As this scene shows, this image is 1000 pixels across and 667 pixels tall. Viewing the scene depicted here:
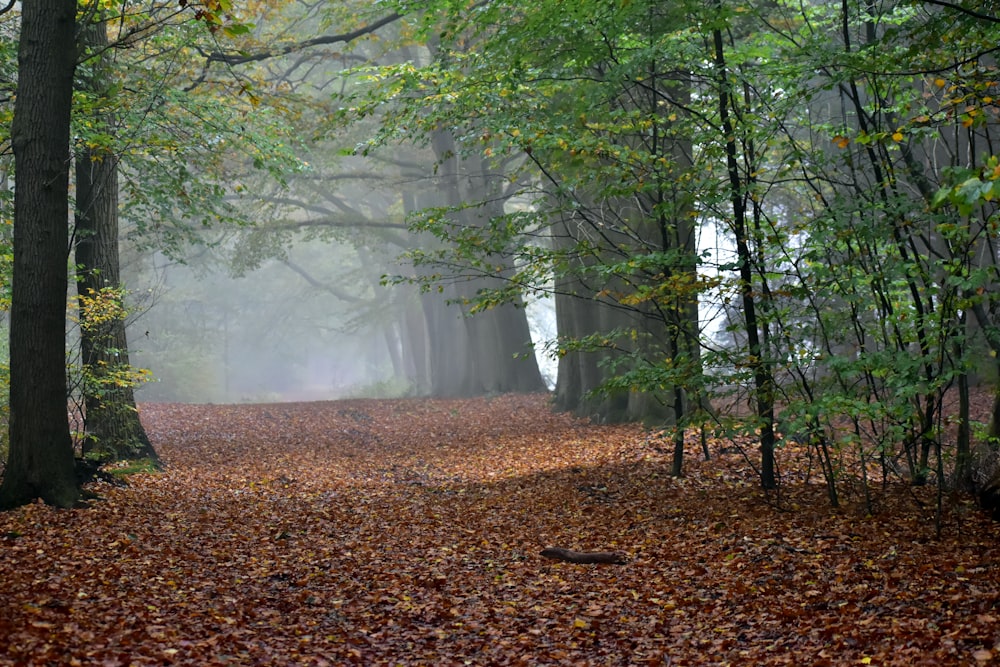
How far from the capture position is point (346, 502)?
33.8 ft

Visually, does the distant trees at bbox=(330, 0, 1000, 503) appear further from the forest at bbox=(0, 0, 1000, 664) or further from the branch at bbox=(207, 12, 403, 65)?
the branch at bbox=(207, 12, 403, 65)

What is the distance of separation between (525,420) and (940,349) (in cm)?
1255

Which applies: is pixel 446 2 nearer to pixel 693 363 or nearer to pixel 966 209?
pixel 693 363

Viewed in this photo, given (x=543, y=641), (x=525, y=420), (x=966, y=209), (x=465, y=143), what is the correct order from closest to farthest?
1. (x=966, y=209)
2. (x=543, y=641)
3. (x=465, y=143)
4. (x=525, y=420)

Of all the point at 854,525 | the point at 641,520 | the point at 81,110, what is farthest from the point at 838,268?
the point at 81,110

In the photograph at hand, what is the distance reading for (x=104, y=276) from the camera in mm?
12008

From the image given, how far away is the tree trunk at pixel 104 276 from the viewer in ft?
37.5

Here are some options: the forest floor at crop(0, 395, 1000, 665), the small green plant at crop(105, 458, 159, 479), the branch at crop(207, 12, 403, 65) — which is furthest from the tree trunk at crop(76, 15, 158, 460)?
the branch at crop(207, 12, 403, 65)

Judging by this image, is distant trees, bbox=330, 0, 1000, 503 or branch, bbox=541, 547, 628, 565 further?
branch, bbox=541, 547, 628, 565

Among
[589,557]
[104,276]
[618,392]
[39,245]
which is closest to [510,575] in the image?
[589,557]

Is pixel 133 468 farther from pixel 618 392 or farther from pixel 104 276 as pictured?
pixel 618 392

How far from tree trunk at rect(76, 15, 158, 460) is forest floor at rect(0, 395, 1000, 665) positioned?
4.16ft

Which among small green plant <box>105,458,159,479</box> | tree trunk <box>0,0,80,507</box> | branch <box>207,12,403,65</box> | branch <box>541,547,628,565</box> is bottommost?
branch <box>541,547,628,565</box>

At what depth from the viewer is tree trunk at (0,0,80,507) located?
786 cm
